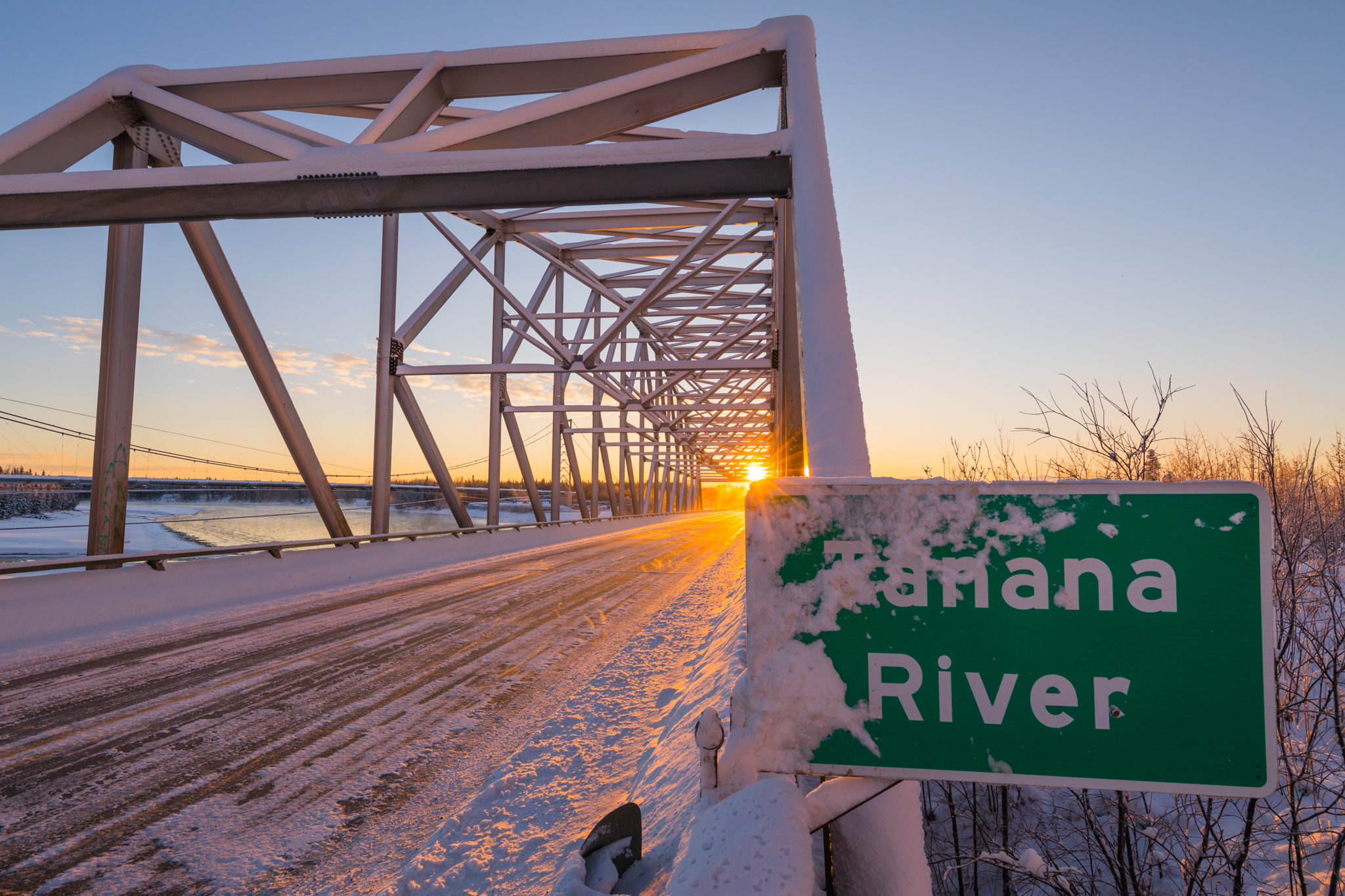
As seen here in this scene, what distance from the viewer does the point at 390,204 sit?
4723 millimetres

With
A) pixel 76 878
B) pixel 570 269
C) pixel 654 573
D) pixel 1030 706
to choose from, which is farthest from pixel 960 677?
pixel 570 269

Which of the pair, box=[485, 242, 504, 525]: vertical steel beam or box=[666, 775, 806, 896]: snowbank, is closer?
box=[666, 775, 806, 896]: snowbank

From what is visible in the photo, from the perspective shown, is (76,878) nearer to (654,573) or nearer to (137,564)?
(137,564)

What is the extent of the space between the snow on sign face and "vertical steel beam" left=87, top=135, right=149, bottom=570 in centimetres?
771

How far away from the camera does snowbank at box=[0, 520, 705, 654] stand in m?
5.25

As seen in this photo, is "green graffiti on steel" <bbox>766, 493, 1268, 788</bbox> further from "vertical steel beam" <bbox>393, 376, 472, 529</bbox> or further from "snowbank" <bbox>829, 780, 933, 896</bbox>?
"vertical steel beam" <bbox>393, 376, 472, 529</bbox>

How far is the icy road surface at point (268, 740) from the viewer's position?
2248 mm

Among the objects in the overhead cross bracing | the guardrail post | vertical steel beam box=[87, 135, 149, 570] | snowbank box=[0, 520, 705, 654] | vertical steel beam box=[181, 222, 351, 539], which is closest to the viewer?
the guardrail post

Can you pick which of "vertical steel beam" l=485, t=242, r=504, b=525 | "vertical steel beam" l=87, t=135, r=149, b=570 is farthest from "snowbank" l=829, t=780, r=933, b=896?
"vertical steel beam" l=485, t=242, r=504, b=525

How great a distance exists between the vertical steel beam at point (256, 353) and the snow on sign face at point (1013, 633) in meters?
8.25

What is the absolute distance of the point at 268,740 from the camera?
324 centimetres

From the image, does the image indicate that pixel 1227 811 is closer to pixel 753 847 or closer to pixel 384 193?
pixel 753 847

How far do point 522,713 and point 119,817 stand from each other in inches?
70.3

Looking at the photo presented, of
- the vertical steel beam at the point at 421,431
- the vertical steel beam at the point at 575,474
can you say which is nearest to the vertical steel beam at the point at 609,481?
the vertical steel beam at the point at 575,474
